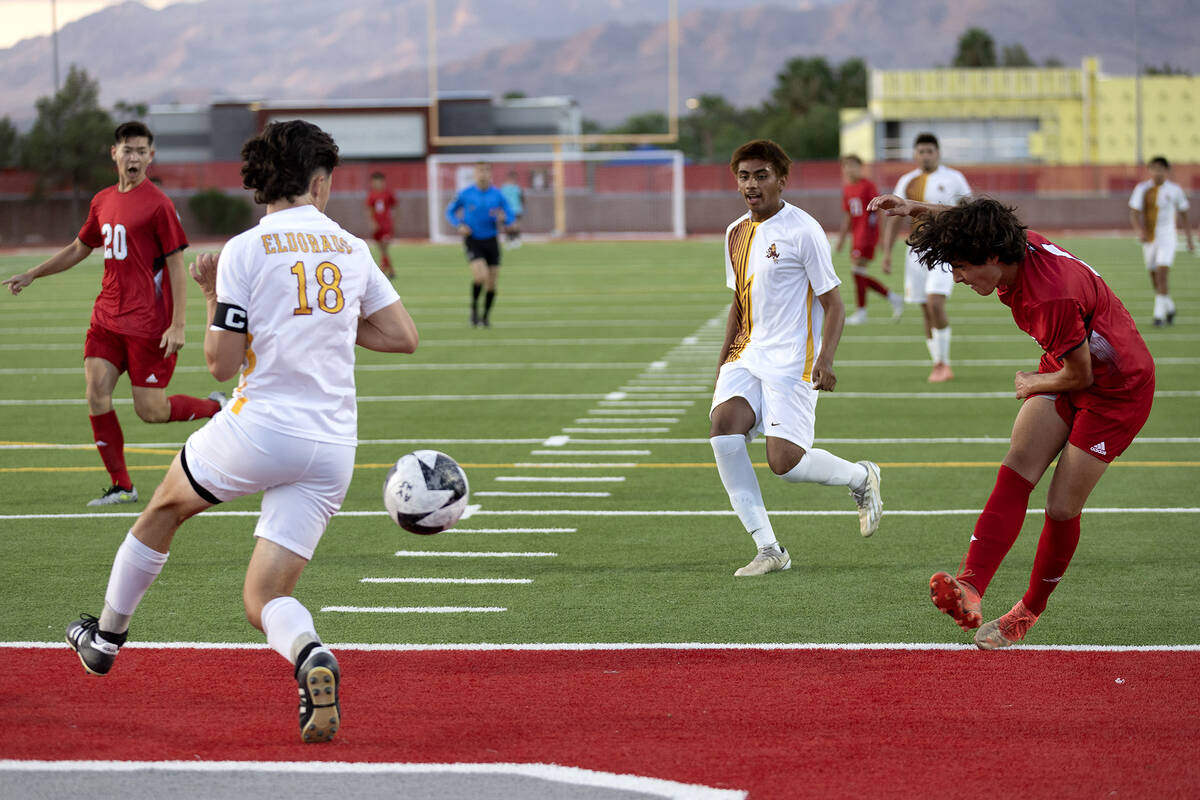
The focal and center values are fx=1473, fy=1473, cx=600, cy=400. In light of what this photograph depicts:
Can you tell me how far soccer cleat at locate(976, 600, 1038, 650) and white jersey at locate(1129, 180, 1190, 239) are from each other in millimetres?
→ 14793

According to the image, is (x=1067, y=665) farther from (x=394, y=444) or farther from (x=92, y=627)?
(x=394, y=444)

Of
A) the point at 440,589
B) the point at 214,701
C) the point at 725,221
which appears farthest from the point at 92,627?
the point at 725,221

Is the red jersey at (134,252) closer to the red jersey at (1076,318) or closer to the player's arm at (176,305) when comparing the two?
the player's arm at (176,305)

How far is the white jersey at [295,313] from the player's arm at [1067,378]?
2.33 metres

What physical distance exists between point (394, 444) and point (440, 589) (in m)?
4.37

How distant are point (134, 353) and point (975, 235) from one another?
4.94 m

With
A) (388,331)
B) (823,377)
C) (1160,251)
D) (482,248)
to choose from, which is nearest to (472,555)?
(823,377)

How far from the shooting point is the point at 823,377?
6.73 meters

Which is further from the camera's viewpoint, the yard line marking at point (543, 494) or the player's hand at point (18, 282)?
the yard line marking at point (543, 494)

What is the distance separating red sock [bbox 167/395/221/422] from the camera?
8.77m

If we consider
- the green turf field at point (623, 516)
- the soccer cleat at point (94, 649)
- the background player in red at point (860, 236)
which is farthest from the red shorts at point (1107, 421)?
the background player in red at point (860, 236)

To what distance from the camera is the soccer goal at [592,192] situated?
50875 millimetres

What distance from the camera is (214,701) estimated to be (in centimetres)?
488

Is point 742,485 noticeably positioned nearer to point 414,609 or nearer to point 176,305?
point 414,609
